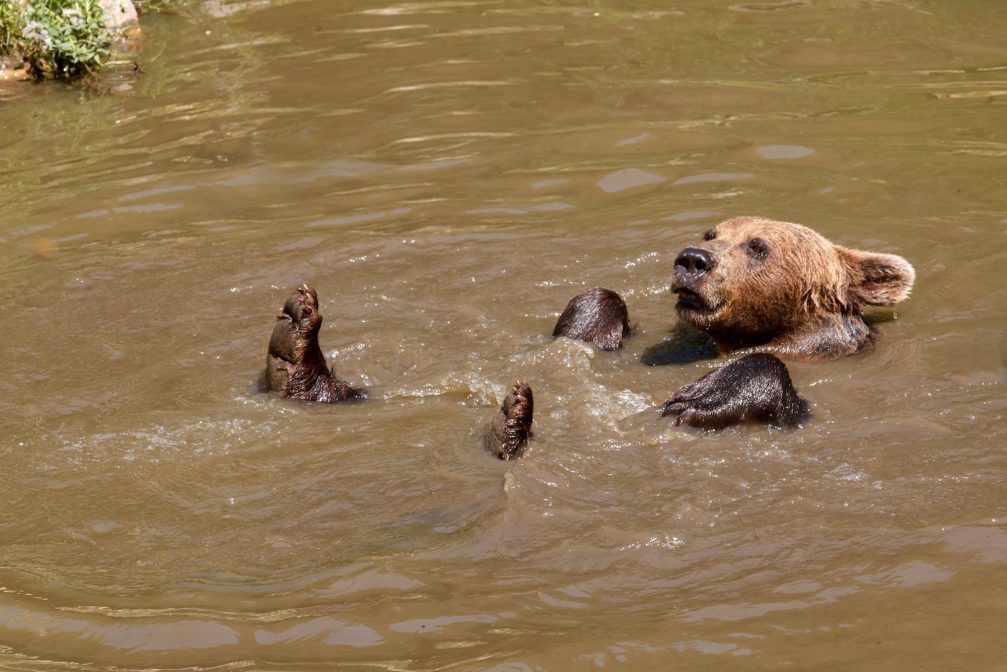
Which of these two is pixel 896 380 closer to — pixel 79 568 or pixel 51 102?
pixel 79 568

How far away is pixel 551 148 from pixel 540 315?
317 cm

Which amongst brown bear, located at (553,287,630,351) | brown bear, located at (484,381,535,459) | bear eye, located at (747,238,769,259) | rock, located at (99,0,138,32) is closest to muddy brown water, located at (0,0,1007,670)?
brown bear, located at (484,381,535,459)

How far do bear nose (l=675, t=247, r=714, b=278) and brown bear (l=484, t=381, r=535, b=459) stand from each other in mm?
1690

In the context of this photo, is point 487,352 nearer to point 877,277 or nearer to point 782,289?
point 782,289

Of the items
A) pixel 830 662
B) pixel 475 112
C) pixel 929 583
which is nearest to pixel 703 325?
pixel 929 583

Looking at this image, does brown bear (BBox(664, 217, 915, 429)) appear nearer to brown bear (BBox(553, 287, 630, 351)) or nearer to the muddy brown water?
the muddy brown water

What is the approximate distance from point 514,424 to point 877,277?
9.23ft

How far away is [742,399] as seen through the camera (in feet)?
21.5

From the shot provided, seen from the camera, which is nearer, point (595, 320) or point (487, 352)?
point (487, 352)

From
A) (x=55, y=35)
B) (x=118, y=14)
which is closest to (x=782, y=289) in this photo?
(x=55, y=35)

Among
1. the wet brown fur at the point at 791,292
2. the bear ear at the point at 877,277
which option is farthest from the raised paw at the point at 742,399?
the bear ear at the point at 877,277

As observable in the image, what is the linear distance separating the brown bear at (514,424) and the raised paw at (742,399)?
0.84m

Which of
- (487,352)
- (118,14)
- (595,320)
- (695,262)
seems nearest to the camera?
(695,262)

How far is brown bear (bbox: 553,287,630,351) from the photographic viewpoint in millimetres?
7840
